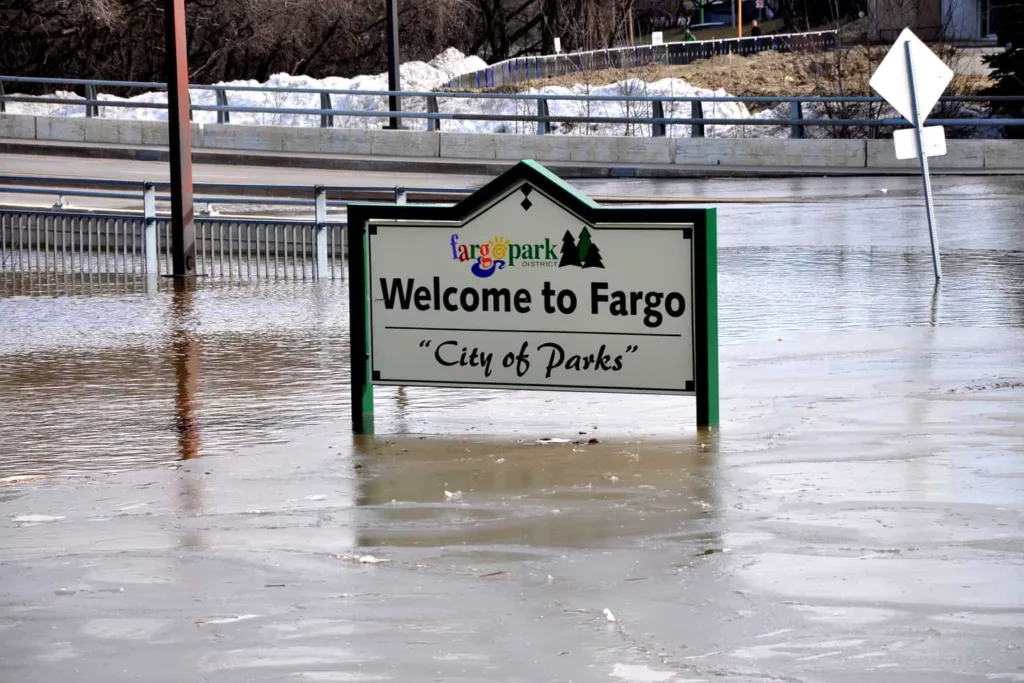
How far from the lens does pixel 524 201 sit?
845 cm

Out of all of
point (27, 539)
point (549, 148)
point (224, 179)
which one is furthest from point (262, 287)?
point (549, 148)

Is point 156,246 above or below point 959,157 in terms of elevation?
below

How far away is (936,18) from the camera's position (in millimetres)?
60094

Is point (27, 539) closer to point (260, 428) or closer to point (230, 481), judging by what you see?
point (230, 481)

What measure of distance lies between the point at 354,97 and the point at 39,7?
11321 millimetres

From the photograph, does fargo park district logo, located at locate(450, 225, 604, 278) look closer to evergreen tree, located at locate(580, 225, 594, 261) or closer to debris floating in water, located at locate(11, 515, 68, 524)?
evergreen tree, located at locate(580, 225, 594, 261)

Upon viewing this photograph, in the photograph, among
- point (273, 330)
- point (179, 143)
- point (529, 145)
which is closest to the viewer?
point (273, 330)

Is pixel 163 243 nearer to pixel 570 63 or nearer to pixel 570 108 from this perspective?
pixel 570 108

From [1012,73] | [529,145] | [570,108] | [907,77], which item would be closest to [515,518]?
[907,77]

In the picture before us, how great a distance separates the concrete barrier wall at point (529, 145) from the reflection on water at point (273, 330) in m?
8.89

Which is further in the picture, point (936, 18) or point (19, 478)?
point (936, 18)

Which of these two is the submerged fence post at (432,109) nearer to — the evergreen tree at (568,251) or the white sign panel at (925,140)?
the white sign panel at (925,140)

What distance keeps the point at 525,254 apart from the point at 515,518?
2256 mm

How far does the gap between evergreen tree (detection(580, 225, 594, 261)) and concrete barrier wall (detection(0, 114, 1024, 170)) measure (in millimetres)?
22697
